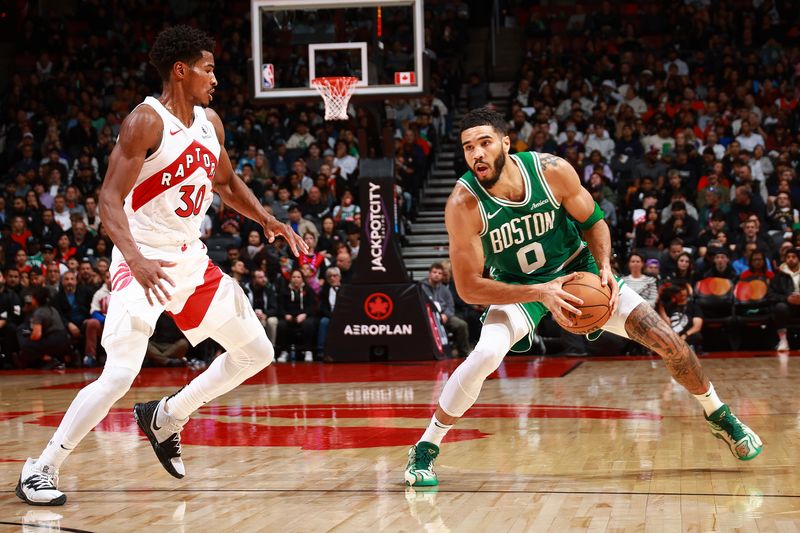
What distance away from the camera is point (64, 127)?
60.3 feet

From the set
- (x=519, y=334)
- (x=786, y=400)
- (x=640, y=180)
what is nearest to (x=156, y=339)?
(x=640, y=180)

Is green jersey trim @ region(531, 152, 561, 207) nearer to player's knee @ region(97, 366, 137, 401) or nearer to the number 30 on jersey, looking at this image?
the number 30 on jersey

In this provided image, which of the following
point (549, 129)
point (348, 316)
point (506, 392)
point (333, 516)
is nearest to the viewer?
point (333, 516)

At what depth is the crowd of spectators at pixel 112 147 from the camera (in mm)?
13062

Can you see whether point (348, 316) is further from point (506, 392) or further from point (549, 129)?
point (549, 129)

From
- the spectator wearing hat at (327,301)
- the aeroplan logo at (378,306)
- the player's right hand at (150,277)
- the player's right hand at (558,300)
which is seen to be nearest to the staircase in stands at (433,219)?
the spectator wearing hat at (327,301)

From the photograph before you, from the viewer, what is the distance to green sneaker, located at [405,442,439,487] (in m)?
4.59

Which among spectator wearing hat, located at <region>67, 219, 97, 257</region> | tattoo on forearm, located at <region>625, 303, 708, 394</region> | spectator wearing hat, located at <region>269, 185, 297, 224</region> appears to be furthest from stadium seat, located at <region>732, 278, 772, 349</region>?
spectator wearing hat, located at <region>67, 219, 97, 257</region>

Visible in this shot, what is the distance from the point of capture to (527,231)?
4.99 m

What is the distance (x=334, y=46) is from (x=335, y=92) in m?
0.64

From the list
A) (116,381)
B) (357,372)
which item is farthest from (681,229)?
(116,381)

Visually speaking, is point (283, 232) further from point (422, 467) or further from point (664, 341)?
point (664, 341)

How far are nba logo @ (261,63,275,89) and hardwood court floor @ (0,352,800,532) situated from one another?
13.0ft

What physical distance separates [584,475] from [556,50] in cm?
1518
